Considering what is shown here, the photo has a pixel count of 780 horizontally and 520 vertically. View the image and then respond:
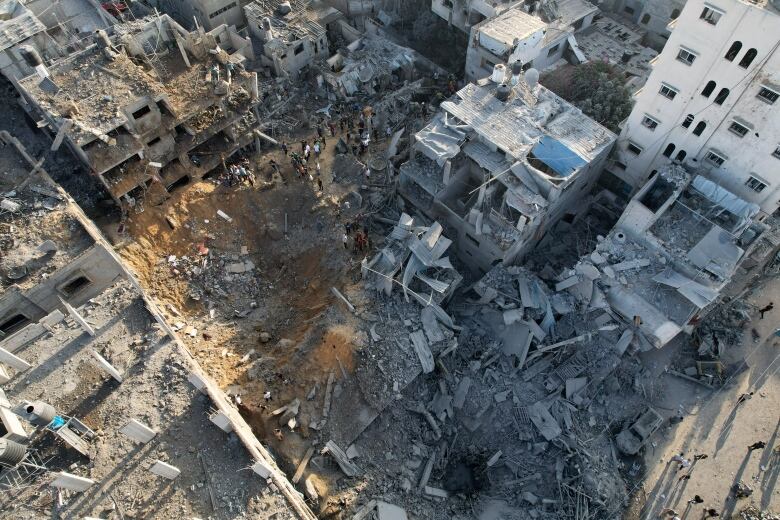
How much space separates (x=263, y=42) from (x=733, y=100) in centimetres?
2901

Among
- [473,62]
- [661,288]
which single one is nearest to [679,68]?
[661,288]

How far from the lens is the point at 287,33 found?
34969 mm

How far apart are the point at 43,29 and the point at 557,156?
29671mm

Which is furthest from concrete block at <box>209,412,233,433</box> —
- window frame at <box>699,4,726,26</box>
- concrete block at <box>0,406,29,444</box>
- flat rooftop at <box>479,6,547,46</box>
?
flat rooftop at <box>479,6,547,46</box>

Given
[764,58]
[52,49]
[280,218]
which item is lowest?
[280,218]

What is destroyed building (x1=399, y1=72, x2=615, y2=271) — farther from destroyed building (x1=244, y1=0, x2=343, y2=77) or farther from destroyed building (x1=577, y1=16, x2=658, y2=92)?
destroyed building (x1=244, y1=0, x2=343, y2=77)

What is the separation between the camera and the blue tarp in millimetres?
25016

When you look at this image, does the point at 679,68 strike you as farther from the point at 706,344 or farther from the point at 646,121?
Result: the point at 706,344

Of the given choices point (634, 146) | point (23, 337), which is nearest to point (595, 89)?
point (634, 146)

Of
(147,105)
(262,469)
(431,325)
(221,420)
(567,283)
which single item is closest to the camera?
(262,469)

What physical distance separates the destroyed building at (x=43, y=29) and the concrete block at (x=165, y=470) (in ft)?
78.8

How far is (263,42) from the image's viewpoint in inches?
1428

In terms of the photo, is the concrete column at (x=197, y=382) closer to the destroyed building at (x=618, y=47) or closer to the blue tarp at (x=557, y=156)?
the blue tarp at (x=557, y=156)

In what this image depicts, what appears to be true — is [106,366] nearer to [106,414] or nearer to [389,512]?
[106,414]
